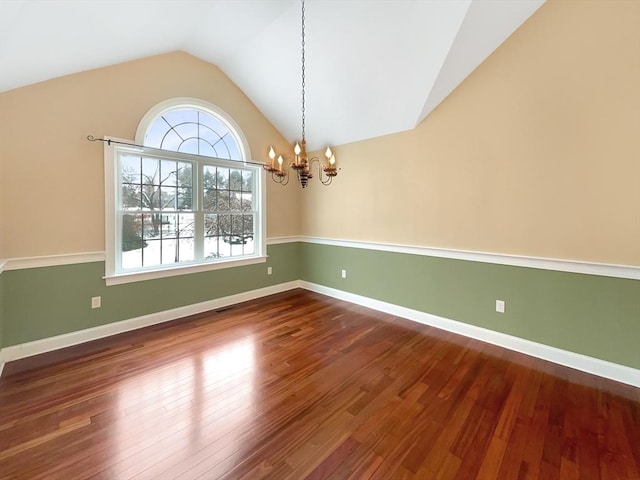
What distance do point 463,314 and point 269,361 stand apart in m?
2.17

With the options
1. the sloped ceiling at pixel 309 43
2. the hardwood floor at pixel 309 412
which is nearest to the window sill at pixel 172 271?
the hardwood floor at pixel 309 412

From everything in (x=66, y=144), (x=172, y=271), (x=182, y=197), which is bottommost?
(x=172, y=271)

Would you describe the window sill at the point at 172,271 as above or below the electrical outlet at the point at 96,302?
above

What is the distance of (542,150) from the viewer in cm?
263

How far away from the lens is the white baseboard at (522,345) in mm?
2367

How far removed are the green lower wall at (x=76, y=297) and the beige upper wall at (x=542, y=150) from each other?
2.92 meters

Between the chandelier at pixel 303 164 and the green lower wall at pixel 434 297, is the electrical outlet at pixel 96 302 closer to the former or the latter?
the green lower wall at pixel 434 297

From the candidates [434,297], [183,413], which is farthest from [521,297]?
[183,413]

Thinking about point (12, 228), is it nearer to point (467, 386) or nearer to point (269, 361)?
point (269, 361)

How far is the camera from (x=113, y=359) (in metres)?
2.69

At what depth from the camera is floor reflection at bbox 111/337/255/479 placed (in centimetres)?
163

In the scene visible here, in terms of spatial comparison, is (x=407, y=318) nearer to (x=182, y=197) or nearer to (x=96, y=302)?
(x=182, y=197)

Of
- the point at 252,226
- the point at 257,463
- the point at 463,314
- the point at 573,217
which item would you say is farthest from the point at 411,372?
the point at 252,226

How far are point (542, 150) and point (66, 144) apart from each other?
4.53 m
